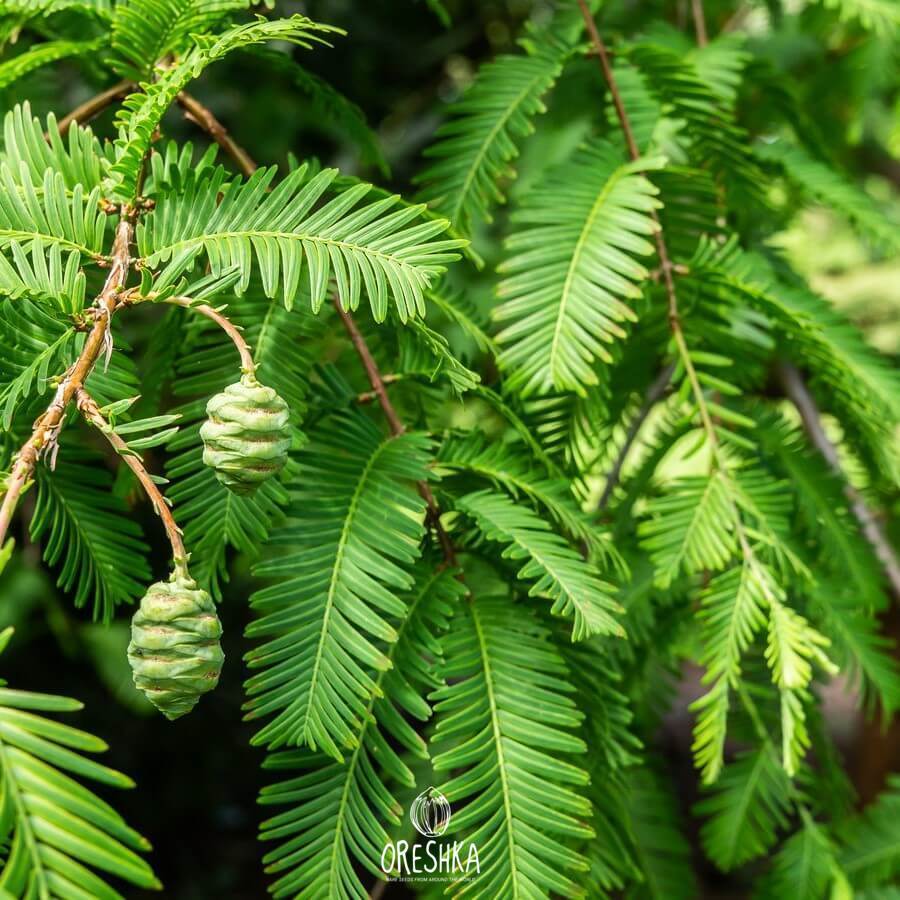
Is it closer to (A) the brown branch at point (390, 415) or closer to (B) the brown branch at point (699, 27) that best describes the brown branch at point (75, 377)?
(A) the brown branch at point (390, 415)

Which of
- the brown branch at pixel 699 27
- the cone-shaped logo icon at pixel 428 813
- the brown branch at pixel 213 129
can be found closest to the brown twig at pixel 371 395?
the brown branch at pixel 213 129

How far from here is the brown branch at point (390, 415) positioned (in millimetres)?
718

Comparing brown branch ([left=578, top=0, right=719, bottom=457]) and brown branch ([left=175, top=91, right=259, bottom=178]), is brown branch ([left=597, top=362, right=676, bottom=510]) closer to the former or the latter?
brown branch ([left=578, top=0, right=719, bottom=457])

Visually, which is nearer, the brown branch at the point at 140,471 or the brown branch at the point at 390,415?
the brown branch at the point at 140,471

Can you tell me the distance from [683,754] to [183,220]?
2596 mm

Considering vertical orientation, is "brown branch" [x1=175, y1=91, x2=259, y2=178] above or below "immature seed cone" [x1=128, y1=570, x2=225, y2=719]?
above

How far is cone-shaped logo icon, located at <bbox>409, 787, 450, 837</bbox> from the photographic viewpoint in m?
0.71

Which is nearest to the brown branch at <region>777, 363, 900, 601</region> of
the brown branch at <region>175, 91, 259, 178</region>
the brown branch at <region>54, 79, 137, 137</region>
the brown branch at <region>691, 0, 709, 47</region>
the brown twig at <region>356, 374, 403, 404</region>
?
the brown branch at <region>691, 0, 709, 47</region>

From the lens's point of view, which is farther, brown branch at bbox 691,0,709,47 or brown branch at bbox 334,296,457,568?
brown branch at bbox 691,0,709,47

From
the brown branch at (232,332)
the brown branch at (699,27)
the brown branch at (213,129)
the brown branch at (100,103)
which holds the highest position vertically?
the brown branch at (699,27)

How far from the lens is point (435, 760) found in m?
0.62

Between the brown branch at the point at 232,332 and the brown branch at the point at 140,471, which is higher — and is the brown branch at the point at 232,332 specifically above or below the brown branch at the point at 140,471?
above

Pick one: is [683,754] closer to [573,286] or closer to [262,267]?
[573,286]

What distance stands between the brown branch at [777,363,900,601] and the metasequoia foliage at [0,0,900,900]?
5cm
